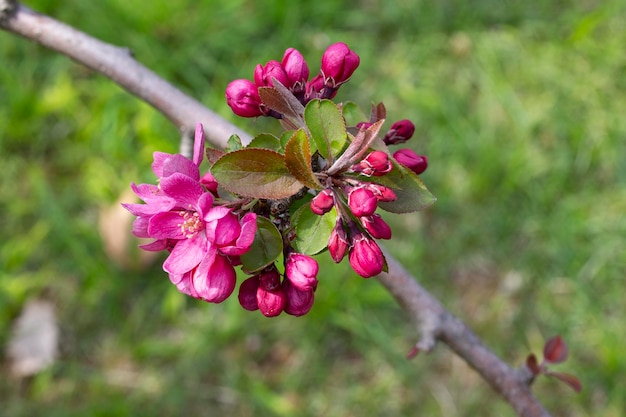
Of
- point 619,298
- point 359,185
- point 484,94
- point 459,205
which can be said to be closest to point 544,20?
point 484,94

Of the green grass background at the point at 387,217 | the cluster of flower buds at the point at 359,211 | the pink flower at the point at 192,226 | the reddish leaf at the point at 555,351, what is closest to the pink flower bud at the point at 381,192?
the cluster of flower buds at the point at 359,211

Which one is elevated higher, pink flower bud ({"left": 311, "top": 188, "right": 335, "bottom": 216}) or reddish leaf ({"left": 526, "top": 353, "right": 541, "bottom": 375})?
pink flower bud ({"left": 311, "top": 188, "right": 335, "bottom": 216})

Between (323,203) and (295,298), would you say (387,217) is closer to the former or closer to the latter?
(295,298)

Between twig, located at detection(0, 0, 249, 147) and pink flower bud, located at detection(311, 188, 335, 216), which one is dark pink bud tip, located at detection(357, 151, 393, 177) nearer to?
pink flower bud, located at detection(311, 188, 335, 216)

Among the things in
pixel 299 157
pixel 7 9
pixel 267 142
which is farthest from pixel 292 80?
pixel 7 9

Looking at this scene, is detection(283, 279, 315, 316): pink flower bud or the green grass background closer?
detection(283, 279, 315, 316): pink flower bud

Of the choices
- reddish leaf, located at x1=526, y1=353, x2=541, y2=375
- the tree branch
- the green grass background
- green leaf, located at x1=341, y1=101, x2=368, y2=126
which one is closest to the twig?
the tree branch
